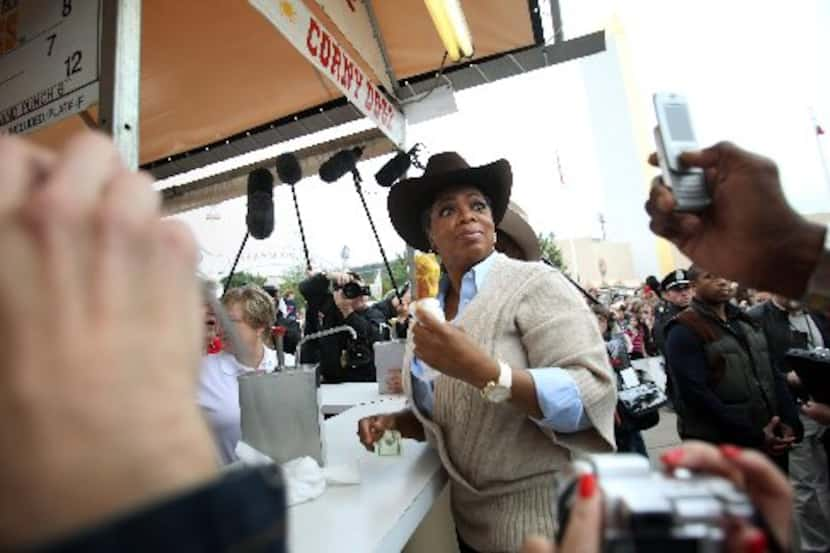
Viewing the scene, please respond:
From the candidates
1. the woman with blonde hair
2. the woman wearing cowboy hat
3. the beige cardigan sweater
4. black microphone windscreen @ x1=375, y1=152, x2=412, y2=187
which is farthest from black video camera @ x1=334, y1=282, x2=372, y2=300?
the beige cardigan sweater

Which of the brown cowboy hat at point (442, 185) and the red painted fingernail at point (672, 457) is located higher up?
the brown cowboy hat at point (442, 185)

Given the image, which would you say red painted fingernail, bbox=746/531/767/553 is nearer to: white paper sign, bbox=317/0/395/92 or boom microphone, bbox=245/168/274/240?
white paper sign, bbox=317/0/395/92

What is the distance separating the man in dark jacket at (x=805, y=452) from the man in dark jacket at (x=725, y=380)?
0.16 m

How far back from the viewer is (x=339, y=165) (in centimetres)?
312

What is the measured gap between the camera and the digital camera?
281 mm

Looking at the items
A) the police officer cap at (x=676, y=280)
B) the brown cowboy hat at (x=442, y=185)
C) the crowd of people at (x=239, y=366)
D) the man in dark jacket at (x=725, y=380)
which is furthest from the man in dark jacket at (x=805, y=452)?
the brown cowboy hat at (x=442, y=185)

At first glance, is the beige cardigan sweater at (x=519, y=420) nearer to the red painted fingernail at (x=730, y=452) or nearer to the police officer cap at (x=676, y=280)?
the red painted fingernail at (x=730, y=452)

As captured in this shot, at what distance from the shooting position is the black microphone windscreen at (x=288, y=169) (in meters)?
3.21

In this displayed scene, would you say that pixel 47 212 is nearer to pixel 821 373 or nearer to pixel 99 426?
pixel 99 426

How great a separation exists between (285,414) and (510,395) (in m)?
0.64

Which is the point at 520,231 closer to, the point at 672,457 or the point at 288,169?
the point at 288,169

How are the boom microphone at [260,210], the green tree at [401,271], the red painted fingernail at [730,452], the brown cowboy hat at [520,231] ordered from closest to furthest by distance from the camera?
the red painted fingernail at [730,452]
the brown cowboy hat at [520,231]
the boom microphone at [260,210]
the green tree at [401,271]

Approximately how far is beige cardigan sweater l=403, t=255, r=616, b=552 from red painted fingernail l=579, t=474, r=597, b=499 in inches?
31.4

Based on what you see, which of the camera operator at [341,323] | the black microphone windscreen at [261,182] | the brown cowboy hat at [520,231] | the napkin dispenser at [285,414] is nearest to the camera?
the napkin dispenser at [285,414]
